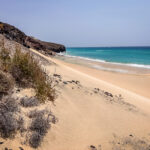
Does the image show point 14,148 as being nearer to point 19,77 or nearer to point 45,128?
point 45,128

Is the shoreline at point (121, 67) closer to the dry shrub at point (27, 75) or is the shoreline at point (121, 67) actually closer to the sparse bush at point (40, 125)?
the dry shrub at point (27, 75)

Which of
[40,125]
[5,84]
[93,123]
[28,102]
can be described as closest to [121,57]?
[93,123]

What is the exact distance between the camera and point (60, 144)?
9.14ft

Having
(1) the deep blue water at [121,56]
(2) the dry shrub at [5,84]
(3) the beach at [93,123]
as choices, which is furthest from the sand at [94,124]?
(1) the deep blue water at [121,56]

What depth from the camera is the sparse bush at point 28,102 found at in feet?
10.6

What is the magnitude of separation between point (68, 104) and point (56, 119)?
823mm

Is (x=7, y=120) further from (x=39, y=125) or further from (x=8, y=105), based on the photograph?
(x=39, y=125)

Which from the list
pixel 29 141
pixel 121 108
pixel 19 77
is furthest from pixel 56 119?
pixel 121 108

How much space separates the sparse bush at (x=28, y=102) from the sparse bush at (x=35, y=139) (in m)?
0.74

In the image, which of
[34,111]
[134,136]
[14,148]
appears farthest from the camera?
[134,136]

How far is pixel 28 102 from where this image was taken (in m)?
3.29

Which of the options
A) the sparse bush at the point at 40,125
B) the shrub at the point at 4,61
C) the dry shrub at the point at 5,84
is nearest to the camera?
the sparse bush at the point at 40,125

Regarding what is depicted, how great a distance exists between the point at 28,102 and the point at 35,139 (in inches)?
34.9

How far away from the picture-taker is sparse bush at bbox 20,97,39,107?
3.25 meters
